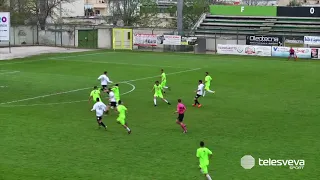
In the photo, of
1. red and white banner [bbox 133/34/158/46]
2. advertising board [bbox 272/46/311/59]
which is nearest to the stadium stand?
red and white banner [bbox 133/34/158/46]

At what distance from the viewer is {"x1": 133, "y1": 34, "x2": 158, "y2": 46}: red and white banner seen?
66.4 meters

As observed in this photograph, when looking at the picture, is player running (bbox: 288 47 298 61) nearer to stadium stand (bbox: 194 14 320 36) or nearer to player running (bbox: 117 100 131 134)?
stadium stand (bbox: 194 14 320 36)

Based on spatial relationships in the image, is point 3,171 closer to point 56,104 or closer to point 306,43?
point 56,104

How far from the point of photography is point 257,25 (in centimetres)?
7381

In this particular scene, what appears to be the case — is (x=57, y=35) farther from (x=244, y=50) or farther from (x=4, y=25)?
(x=244, y=50)

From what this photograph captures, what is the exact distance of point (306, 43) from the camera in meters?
59.6

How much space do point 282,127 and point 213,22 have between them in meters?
55.1

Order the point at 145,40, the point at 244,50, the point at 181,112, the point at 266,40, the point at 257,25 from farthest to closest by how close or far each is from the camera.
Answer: the point at 257,25 < the point at 145,40 < the point at 266,40 < the point at 244,50 < the point at 181,112

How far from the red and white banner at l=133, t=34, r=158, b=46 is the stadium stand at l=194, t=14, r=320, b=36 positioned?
28.5ft

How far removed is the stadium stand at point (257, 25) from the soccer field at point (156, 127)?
2659 cm

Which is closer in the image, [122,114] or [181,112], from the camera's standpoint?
[122,114]

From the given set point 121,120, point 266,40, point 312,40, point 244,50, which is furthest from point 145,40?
point 121,120

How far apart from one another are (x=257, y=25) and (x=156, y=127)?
53416 mm

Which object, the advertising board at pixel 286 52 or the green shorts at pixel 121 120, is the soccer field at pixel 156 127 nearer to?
the green shorts at pixel 121 120
